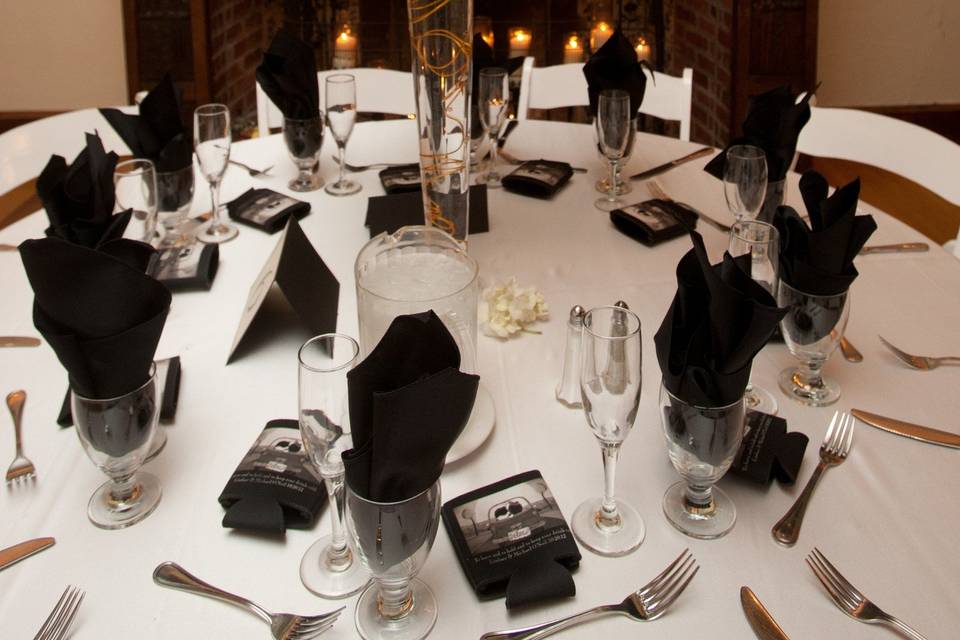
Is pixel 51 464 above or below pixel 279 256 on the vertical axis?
below

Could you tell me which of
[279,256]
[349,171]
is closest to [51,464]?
[279,256]

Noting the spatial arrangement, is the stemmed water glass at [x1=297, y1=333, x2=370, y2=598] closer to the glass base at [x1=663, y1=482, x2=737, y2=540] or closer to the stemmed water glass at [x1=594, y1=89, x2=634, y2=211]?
the glass base at [x1=663, y1=482, x2=737, y2=540]

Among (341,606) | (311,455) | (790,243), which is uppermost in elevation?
(790,243)

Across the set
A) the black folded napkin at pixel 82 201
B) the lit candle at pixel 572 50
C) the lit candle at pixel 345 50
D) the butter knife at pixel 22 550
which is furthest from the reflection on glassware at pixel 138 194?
the lit candle at pixel 572 50

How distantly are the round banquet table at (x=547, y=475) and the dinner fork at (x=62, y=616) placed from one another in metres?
0.01

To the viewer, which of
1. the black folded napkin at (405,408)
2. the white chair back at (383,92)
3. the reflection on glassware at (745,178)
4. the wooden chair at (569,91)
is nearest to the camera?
the black folded napkin at (405,408)

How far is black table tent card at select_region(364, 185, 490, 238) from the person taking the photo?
64.7 inches

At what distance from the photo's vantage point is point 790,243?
1176 millimetres

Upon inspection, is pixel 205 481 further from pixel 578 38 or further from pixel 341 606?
pixel 578 38

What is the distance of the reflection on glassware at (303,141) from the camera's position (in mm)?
1784

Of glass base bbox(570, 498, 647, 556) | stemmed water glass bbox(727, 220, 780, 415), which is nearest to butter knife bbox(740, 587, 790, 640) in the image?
glass base bbox(570, 498, 647, 556)

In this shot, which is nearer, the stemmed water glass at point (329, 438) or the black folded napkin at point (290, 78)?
the stemmed water glass at point (329, 438)

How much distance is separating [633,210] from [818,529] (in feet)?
2.68

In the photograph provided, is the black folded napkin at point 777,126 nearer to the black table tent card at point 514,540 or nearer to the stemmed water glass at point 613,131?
the stemmed water glass at point 613,131
